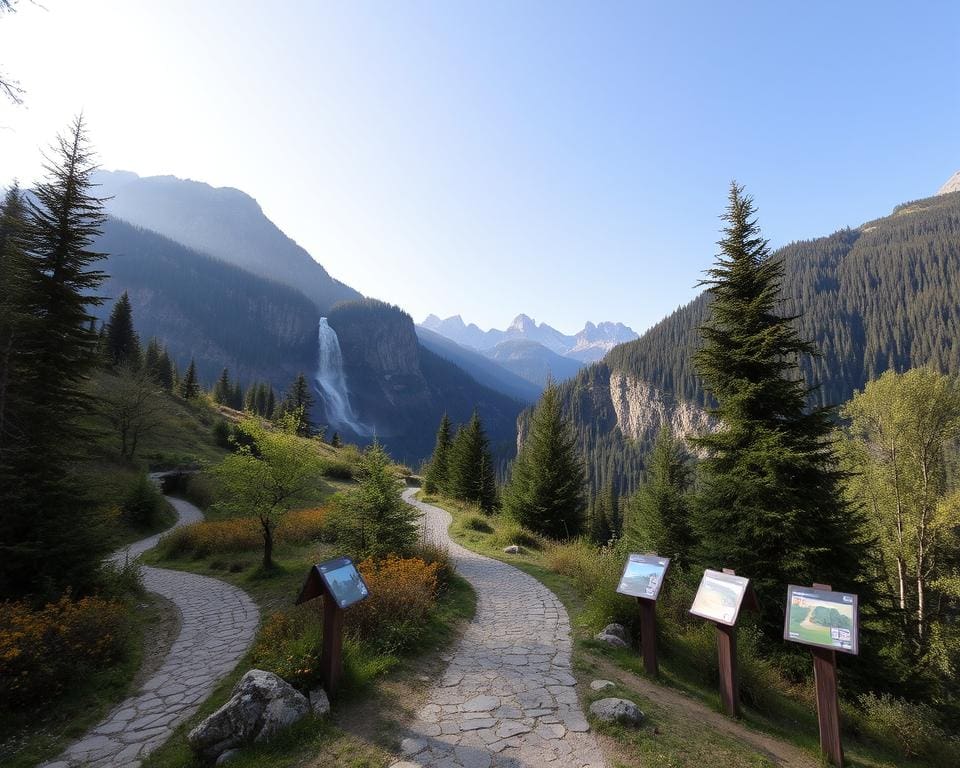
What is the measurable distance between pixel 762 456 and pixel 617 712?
261 inches

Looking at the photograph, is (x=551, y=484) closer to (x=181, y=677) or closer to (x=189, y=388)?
(x=181, y=677)

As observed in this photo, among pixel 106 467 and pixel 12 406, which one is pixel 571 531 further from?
pixel 106 467

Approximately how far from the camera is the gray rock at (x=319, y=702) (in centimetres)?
486

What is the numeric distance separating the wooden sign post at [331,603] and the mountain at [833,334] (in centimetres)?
12728

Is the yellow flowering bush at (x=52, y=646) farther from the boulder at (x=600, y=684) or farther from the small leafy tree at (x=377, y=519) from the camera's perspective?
the boulder at (x=600, y=684)

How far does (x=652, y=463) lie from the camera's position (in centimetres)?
1917

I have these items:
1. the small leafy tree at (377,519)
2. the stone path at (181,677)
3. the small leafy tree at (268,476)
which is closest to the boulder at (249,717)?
the stone path at (181,677)

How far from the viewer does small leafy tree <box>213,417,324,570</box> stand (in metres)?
12.4

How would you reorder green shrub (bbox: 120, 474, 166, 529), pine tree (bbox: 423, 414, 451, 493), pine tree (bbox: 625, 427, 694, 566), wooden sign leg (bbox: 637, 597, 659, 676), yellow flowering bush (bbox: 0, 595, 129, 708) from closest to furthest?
yellow flowering bush (bbox: 0, 595, 129, 708) → wooden sign leg (bbox: 637, 597, 659, 676) → pine tree (bbox: 625, 427, 694, 566) → green shrub (bbox: 120, 474, 166, 529) → pine tree (bbox: 423, 414, 451, 493)

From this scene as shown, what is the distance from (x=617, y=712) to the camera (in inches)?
195

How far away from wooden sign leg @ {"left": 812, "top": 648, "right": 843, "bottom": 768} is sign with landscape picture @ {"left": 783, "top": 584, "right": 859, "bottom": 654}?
232 mm

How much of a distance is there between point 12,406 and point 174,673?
7203 millimetres

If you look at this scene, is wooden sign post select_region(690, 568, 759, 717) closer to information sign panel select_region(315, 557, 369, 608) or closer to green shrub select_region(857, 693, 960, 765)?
green shrub select_region(857, 693, 960, 765)

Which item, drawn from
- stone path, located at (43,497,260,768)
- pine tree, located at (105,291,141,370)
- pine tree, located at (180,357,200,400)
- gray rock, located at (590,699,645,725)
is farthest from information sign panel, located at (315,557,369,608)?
pine tree, located at (180,357,200,400)
